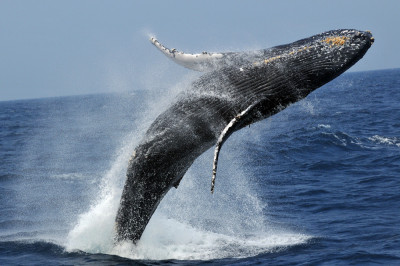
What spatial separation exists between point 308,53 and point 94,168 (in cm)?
1511

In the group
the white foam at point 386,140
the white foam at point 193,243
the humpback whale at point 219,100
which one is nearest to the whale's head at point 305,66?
the humpback whale at point 219,100

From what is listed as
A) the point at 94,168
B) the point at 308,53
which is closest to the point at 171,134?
the point at 308,53

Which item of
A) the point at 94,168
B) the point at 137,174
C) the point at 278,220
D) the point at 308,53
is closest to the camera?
the point at 308,53

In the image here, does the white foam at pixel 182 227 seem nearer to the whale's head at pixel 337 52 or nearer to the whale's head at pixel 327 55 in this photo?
the whale's head at pixel 327 55

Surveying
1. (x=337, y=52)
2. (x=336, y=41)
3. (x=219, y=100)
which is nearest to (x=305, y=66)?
(x=337, y=52)

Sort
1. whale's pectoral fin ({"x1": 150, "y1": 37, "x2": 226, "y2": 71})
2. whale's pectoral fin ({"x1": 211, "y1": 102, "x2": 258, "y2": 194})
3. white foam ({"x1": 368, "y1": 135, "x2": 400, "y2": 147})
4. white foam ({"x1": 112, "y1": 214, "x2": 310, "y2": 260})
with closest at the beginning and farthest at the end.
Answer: whale's pectoral fin ({"x1": 211, "y1": 102, "x2": 258, "y2": 194}) < whale's pectoral fin ({"x1": 150, "y1": 37, "x2": 226, "y2": 71}) < white foam ({"x1": 112, "y1": 214, "x2": 310, "y2": 260}) < white foam ({"x1": 368, "y1": 135, "x2": 400, "y2": 147})

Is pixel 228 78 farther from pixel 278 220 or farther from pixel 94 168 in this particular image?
pixel 94 168

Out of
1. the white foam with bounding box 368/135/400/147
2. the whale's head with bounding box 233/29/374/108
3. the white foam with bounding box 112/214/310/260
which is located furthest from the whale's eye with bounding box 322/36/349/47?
the white foam with bounding box 368/135/400/147

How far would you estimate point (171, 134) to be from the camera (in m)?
10.3

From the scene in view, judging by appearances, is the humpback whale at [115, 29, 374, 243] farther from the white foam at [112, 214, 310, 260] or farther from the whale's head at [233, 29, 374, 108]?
the white foam at [112, 214, 310, 260]

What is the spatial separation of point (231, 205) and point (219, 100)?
21.3 feet

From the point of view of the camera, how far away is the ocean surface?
11.2 metres

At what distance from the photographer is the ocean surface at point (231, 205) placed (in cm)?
1124

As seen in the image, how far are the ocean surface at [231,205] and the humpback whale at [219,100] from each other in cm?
58
